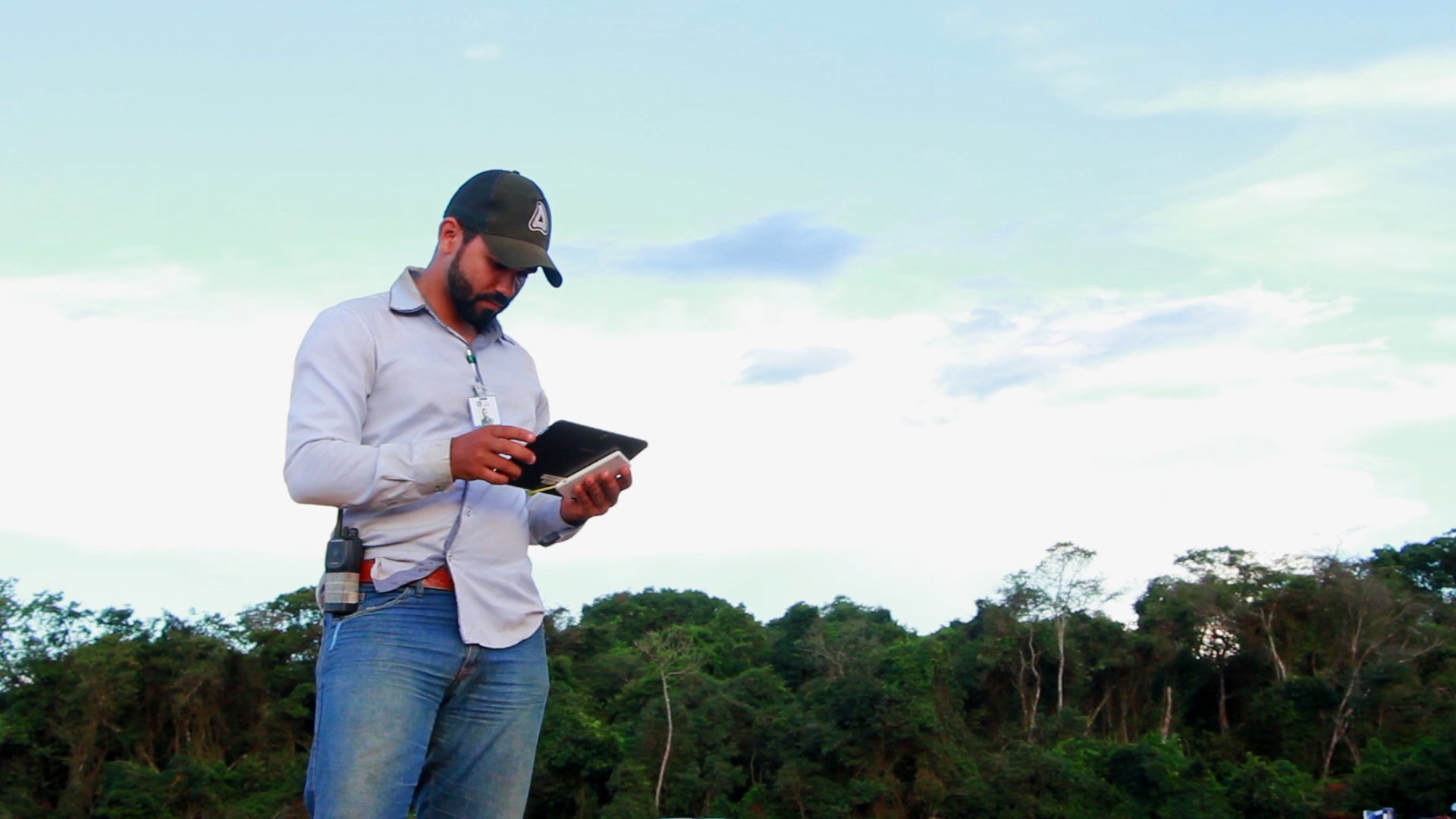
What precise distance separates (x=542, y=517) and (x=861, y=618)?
47330 mm

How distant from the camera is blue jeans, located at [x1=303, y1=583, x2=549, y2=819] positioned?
285cm

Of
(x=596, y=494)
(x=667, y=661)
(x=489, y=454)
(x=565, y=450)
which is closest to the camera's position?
(x=489, y=454)

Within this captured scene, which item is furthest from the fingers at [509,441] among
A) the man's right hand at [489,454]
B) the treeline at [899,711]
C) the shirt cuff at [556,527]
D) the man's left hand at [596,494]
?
the treeline at [899,711]

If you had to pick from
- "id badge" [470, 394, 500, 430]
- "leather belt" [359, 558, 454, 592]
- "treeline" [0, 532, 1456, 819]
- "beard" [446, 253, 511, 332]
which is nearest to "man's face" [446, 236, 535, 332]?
"beard" [446, 253, 511, 332]

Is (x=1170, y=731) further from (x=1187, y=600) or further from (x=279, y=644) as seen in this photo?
(x=279, y=644)

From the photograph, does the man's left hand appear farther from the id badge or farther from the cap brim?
the cap brim

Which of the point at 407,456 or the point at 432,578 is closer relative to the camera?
the point at 407,456

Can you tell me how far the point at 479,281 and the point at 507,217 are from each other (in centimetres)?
16

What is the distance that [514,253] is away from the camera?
3135 millimetres

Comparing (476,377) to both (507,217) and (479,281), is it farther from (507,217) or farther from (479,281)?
(507,217)

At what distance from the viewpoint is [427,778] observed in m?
3.17

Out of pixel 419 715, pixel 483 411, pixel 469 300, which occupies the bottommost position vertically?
pixel 419 715

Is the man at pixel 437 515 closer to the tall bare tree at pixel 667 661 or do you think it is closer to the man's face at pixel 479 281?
the man's face at pixel 479 281

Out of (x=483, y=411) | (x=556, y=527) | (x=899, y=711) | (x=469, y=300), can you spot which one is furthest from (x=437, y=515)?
(x=899, y=711)
